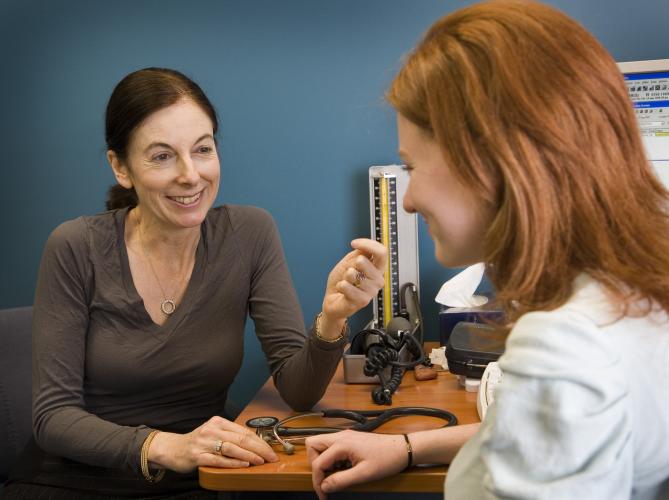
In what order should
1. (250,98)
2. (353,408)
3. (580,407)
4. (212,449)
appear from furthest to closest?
(250,98) → (353,408) → (212,449) → (580,407)

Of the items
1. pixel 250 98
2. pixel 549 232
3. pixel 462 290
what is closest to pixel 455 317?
pixel 462 290

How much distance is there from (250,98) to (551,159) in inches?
67.2

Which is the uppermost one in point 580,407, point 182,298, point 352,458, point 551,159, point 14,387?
point 551,159

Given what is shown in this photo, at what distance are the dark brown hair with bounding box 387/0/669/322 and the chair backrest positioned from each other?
4.77ft

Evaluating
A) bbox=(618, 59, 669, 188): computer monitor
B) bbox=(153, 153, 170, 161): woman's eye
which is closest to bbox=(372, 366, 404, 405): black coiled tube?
bbox=(153, 153, 170, 161): woman's eye

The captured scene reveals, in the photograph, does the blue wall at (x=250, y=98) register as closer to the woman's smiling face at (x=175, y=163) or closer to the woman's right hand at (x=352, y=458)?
the woman's smiling face at (x=175, y=163)

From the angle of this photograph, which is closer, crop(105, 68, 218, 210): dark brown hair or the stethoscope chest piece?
the stethoscope chest piece

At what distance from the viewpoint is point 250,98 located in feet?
7.94

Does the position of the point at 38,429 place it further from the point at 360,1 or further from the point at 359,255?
the point at 360,1

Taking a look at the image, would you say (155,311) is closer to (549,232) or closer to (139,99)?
(139,99)

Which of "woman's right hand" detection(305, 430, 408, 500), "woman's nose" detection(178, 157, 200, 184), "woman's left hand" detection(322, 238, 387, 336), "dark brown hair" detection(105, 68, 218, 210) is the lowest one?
"woman's right hand" detection(305, 430, 408, 500)

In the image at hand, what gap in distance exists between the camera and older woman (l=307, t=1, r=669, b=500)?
725mm

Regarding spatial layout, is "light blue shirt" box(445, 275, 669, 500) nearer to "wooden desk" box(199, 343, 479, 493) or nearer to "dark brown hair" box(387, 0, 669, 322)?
"dark brown hair" box(387, 0, 669, 322)


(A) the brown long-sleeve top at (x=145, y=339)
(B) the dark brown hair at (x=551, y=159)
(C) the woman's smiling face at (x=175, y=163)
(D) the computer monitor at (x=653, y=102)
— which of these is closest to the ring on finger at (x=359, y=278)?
(A) the brown long-sleeve top at (x=145, y=339)
